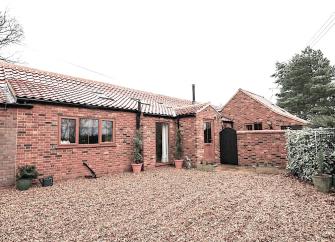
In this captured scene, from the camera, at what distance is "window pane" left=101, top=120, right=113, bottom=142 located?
9320mm

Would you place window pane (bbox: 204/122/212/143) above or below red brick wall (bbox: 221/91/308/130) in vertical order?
below

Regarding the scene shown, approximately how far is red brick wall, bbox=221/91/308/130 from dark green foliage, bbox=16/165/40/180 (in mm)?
14432

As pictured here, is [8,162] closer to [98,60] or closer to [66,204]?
[66,204]

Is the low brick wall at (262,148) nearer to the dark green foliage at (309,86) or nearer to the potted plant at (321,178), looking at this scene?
the potted plant at (321,178)

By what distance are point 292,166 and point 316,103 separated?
72.3ft

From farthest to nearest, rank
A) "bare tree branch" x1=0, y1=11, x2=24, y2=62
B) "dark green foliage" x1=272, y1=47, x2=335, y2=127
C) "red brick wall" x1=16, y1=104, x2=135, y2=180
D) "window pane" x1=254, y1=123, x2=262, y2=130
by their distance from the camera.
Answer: "dark green foliage" x1=272, y1=47, x2=335, y2=127 → "bare tree branch" x1=0, y1=11, x2=24, y2=62 → "window pane" x1=254, y1=123, x2=262, y2=130 → "red brick wall" x1=16, y1=104, x2=135, y2=180

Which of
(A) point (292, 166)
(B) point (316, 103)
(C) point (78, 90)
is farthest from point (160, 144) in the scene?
(B) point (316, 103)

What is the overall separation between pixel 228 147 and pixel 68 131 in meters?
9.27

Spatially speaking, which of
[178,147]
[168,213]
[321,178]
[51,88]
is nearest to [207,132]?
[178,147]

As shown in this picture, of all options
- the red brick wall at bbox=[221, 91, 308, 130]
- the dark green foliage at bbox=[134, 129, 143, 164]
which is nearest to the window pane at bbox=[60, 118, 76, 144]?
the dark green foliage at bbox=[134, 129, 143, 164]

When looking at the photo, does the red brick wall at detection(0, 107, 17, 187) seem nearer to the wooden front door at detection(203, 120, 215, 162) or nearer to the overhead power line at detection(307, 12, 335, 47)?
the wooden front door at detection(203, 120, 215, 162)

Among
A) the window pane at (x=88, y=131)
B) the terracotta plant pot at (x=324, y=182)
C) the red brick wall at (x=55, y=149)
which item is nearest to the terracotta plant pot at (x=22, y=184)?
the red brick wall at (x=55, y=149)

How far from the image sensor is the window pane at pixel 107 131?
932 cm

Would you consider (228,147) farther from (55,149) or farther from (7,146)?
(7,146)
